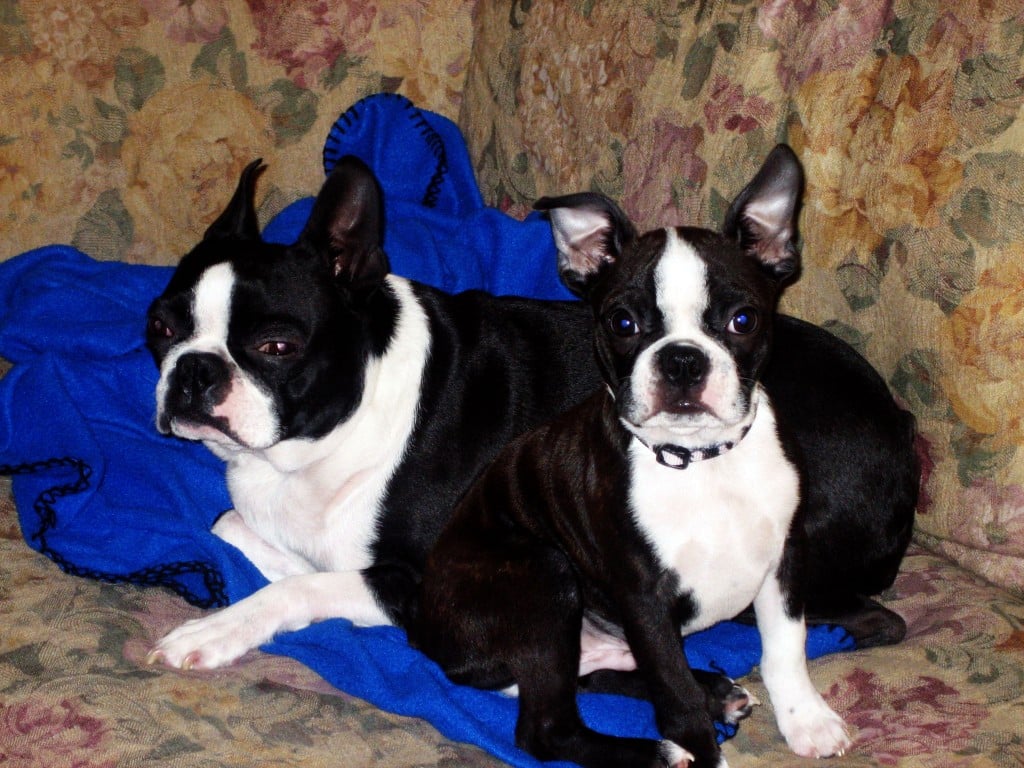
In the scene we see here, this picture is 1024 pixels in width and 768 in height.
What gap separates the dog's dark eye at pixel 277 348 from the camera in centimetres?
270

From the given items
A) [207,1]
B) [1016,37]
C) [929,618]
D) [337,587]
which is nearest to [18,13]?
[207,1]

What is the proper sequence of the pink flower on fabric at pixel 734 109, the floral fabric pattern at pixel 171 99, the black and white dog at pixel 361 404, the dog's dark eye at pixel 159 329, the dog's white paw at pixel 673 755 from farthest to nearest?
1. the floral fabric pattern at pixel 171 99
2. the pink flower on fabric at pixel 734 109
3. the dog's dark eye at pixel 159 329
4. the black and white dog at pixel 361 404
5. the dog's white paw at pixel 673 755

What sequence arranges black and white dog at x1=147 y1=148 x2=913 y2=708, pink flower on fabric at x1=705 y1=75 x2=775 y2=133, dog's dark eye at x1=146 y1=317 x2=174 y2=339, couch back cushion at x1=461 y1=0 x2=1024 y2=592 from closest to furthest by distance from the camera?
couch back cushion at x1=461 y1=0 x2=1024 y2=592 < black and white dog at x1=147 y1=148 x2=913 y2=708 < dog's dark eye at x1=146 y1=317 x2=174 y2=339 < pink flower on fabric at x1=705 y1=75 x2=775 y2=133

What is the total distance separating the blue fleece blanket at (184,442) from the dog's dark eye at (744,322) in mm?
757

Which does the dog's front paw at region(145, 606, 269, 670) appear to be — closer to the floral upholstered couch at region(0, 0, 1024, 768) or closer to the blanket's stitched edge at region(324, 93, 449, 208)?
the floral upholstered couch at region(0, 0, 1024, 768)

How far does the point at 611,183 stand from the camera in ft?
10.7

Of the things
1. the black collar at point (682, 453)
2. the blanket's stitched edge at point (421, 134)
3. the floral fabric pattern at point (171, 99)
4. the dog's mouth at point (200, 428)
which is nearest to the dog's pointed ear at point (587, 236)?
the black collar at point (682, 453)

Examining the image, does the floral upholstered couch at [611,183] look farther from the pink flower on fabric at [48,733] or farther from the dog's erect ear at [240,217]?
the dog's erect ear at [240,217]

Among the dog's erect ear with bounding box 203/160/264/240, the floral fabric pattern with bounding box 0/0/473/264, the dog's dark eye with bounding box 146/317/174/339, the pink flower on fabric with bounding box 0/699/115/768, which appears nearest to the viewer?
the pink flower on fabric with bounding box 0/699/115/768

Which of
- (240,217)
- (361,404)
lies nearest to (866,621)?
(361,404)

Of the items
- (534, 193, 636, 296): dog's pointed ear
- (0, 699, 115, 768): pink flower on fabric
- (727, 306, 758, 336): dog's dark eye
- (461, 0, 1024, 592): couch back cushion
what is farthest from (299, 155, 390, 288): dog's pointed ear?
(0, 699, 115, 768): pink flower on fabric

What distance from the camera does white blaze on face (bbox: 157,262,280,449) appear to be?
2.67m

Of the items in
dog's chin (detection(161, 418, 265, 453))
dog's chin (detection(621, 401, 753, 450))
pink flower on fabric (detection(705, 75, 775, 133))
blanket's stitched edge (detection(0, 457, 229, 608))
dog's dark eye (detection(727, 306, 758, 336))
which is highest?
pink flower on fabric (detection(705, 75, 775, 133))

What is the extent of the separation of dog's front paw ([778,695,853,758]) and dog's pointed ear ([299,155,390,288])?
141cm
